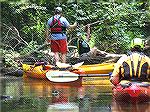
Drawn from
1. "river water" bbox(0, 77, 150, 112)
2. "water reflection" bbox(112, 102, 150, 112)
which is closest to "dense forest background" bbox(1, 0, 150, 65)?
"river water" bbox(0, 77, 150, 112)

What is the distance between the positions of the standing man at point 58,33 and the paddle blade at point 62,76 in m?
1.21

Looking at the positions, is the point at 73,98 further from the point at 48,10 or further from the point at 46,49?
the point at 48,10

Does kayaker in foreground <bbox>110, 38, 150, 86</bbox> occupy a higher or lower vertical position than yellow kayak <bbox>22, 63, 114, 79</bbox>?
higher

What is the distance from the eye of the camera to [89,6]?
45.6 ft

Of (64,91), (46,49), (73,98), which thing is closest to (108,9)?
(46,49)

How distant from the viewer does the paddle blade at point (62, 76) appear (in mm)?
8695

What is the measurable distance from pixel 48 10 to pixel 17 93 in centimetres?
616

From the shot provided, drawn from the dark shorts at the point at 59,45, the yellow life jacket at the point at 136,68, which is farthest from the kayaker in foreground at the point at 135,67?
the dark shorts at the point at 59,45

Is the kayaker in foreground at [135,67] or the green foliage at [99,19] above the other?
the green foliage at [99,19]

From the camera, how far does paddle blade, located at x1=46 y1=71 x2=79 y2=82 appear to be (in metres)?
8.70

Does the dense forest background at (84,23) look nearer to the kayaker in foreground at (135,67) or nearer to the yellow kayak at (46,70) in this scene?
the yellow kayak at (46,70)

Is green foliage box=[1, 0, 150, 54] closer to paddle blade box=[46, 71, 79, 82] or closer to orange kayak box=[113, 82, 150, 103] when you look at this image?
paddle blade box=[46, 71, 79, 82]

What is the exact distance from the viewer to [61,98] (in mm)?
6625

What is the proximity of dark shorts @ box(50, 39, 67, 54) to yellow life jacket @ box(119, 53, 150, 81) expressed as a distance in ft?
13.3
